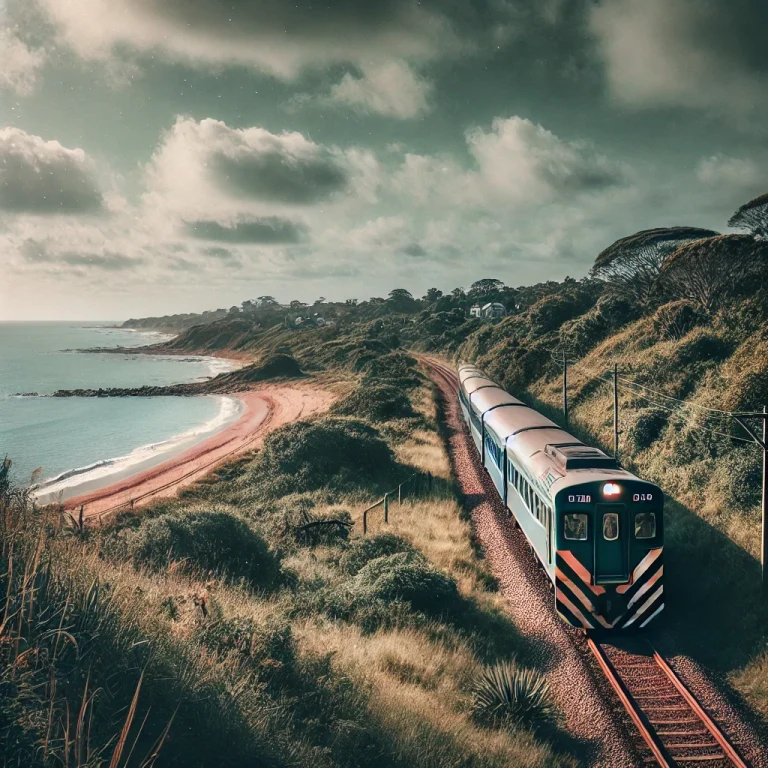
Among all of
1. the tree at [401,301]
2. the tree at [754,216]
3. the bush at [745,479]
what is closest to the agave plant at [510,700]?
the bush at [745,479]

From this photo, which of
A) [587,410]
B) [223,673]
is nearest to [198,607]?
[223,673]

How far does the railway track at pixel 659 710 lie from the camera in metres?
8.85

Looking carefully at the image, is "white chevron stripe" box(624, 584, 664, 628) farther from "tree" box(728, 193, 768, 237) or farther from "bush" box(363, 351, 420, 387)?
"bush" box(363, 351, 420, 387)

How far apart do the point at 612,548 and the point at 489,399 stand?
13.9 meters

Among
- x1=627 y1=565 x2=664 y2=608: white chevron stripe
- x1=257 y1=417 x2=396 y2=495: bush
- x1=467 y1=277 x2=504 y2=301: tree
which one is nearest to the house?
x1=467 y1=277 x2=504 y2=301: tree

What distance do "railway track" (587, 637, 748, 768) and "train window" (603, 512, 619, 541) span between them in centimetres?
244

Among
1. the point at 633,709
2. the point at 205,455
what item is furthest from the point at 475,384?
the point at 633,709

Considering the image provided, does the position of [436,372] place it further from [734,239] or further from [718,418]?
[718,418]

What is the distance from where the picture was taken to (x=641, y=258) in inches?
1882

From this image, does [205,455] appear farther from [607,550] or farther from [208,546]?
[607,550]

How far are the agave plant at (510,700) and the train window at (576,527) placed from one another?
3.16 m

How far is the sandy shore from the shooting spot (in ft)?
98.6

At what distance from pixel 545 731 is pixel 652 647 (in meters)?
3.85

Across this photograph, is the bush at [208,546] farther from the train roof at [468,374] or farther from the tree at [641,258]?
the tree at [641,258]
